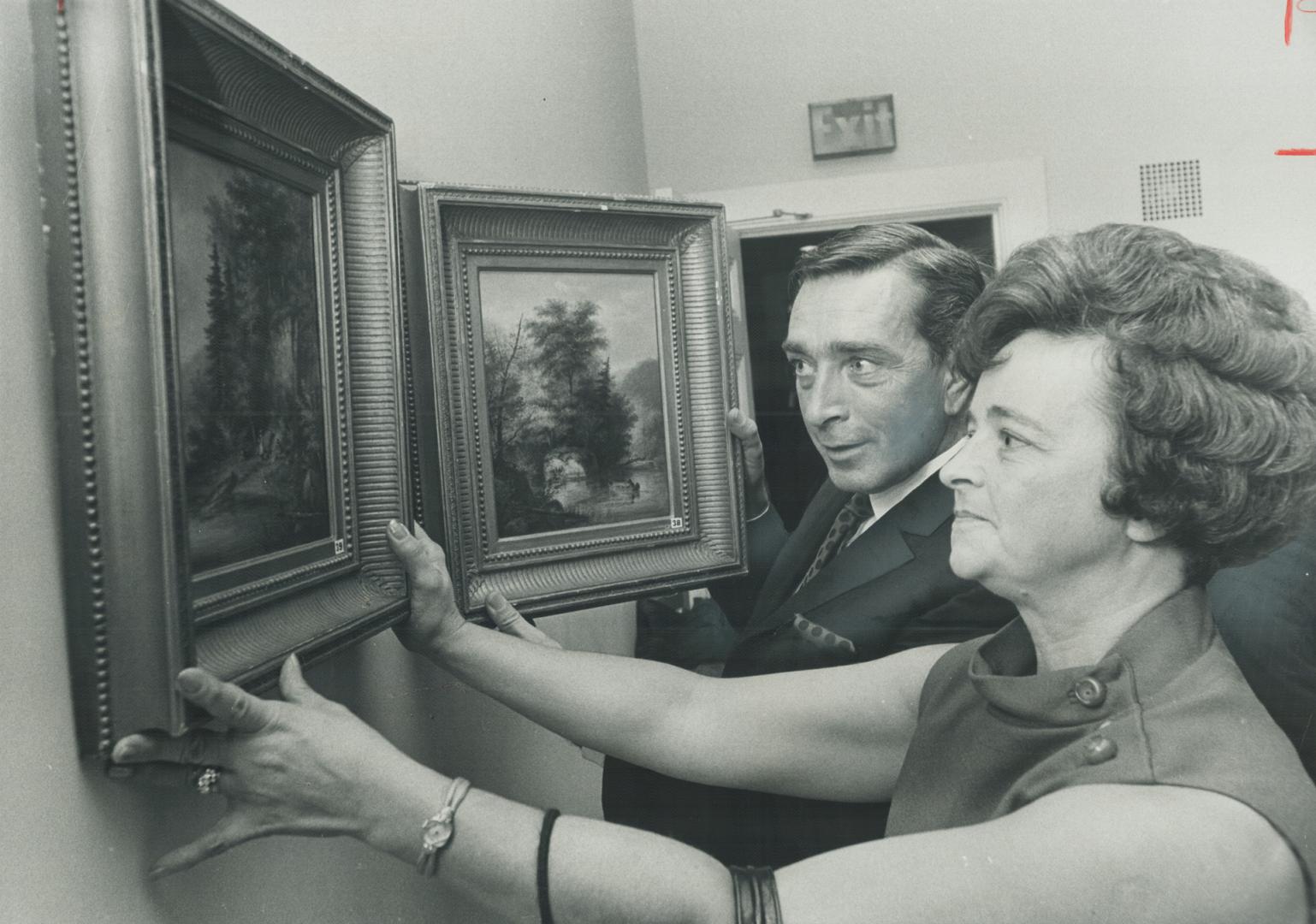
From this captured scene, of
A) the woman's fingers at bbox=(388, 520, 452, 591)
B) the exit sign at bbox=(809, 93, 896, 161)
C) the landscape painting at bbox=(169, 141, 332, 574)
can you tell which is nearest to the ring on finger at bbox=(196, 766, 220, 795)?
the landscape painting at bbox=(169, 141, 332, 574)

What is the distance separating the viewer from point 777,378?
122cm

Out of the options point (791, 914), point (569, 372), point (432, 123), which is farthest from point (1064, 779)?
point (432, 123)

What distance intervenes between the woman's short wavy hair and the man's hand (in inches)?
14.7

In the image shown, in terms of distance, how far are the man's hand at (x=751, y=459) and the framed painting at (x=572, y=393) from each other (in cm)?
2

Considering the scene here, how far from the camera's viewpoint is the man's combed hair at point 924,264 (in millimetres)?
1103

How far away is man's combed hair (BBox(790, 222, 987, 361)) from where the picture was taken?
1103 millimetres

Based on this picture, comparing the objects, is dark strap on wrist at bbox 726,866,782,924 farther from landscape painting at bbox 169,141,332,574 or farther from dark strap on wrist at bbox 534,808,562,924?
landscape painting at bbox 169,141,332,574

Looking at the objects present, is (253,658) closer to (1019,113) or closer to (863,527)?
(863,527)

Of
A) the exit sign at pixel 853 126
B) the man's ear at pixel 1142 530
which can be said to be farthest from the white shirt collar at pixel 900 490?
the exit sign at pixel 853 126

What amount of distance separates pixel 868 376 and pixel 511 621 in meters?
0.47

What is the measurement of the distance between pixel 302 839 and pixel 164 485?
1.53 ft

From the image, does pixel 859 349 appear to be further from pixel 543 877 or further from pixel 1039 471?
pixel 543 877

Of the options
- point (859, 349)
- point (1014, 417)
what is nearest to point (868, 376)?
point (859, 349)

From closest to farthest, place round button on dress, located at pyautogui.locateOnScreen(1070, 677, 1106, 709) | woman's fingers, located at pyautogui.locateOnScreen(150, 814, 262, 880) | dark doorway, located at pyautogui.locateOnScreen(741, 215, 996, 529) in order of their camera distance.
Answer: woman's fingers, located at pyautogui.locateOnScreen(150, 814, 262, 880) < round button on dress, located at pyautogui.locateOnScreen(1070, 677, 1106, 709) < dark doorway, located at pyautogui.locateOnScreen(741, 215, 996, 529)
